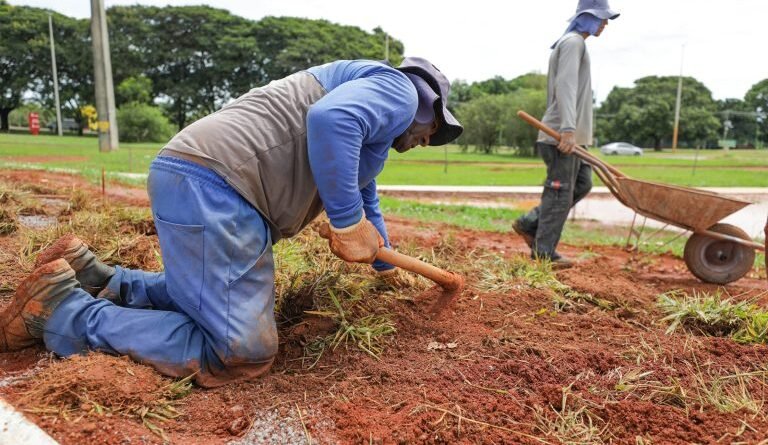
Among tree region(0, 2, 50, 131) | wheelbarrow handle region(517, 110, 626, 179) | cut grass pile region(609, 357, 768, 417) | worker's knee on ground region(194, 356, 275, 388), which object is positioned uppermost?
tree region(0, 2, 50, 131)

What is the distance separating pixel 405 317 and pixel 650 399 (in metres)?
1.09

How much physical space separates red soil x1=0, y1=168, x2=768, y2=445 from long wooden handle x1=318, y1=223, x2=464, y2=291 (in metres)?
0.19

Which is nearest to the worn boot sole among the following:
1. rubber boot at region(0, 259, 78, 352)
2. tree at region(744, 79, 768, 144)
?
rubber boot at region(0, 259, 78, 352)

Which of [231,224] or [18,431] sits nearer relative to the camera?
[18,431]

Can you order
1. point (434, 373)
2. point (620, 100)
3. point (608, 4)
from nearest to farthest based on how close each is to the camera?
point (434, 373), point (608, 4), point (620, 100)

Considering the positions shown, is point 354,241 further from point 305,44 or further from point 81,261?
point 305,44

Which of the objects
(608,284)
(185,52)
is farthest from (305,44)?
(608,284)

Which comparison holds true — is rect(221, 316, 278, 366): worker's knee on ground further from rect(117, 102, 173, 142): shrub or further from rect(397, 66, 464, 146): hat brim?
rect(117, 102, 173, 142): shrub

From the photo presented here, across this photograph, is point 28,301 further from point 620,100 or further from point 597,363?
point 620,100

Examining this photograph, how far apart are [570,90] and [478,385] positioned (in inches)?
112

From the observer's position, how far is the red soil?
183cm

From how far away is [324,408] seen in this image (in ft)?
6.48

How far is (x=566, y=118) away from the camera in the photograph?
4.24 m

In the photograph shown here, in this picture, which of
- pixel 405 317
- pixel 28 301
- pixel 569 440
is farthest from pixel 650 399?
pixel 28 301
